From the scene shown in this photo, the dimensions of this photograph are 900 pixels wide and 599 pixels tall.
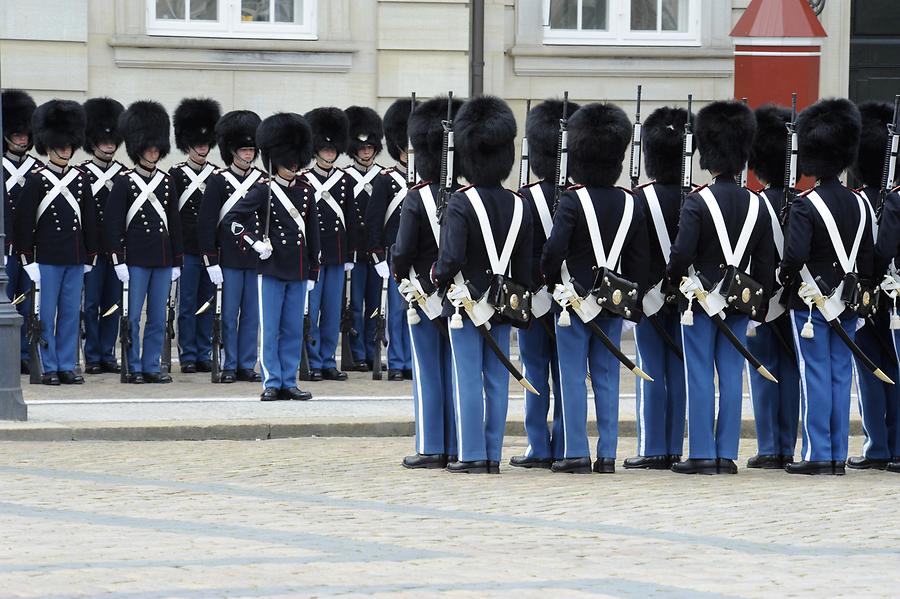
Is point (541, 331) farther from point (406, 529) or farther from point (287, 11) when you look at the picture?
point (287, 11)

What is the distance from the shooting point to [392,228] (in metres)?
13.7

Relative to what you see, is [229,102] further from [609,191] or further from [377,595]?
[377,595]

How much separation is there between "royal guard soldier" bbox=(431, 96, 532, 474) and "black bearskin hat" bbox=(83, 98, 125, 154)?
15.4 feet

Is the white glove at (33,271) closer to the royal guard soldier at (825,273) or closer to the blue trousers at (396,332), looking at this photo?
the blue trousers at (396,332)

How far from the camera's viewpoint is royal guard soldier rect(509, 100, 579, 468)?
10000 mm

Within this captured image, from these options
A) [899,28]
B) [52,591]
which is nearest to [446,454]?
[52,591]

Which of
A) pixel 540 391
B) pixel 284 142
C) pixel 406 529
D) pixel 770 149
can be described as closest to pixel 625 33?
pixel 284 142

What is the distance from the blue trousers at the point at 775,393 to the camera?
1027cm

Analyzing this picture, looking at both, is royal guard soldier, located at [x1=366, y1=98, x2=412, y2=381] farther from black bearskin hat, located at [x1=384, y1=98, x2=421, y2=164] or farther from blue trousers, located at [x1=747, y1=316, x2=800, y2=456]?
blue trousers, located at [x1=747, y1=316, x2=800, y2=456]

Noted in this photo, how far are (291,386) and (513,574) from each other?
568cm

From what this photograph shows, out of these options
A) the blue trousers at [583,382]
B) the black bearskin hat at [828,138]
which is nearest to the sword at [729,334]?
the blue trousers at [583,382]

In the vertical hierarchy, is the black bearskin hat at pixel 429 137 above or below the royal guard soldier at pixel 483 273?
above

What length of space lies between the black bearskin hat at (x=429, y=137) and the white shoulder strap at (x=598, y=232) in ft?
2.26

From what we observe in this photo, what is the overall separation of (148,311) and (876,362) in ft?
16.8
